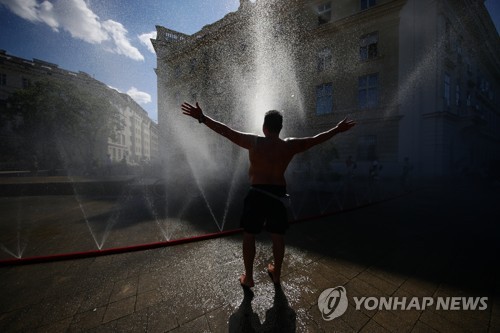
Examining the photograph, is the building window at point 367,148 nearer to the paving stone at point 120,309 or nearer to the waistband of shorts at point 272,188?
the waistband of shorts at point 272,188

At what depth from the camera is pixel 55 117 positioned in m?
25.9

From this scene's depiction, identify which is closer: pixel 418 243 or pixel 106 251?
pixel 106 251

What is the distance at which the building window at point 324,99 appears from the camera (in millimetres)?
20703

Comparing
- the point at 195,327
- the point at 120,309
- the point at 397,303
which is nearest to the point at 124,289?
the point at 120,309

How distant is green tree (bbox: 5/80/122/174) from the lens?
25.4 metres

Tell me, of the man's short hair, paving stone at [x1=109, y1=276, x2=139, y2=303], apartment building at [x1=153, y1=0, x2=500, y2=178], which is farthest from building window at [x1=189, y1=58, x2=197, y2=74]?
paving stone at [x1=109, y1=276, x2=139, y2=303]

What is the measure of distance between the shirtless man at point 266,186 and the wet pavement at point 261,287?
423 millimetres

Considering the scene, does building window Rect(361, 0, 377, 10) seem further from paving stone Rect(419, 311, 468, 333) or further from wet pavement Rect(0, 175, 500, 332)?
paving stone Rect(419, 311, 468, 333)

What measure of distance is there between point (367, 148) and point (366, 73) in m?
6.49

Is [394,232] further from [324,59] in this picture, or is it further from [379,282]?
[324,59]

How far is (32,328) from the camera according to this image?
5.91ft

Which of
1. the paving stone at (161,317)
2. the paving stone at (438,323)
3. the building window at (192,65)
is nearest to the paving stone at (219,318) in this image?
the paving stone at (161,317)

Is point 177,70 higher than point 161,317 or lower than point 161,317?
higher

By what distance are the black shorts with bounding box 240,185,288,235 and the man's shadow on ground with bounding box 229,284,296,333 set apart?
0.65m
